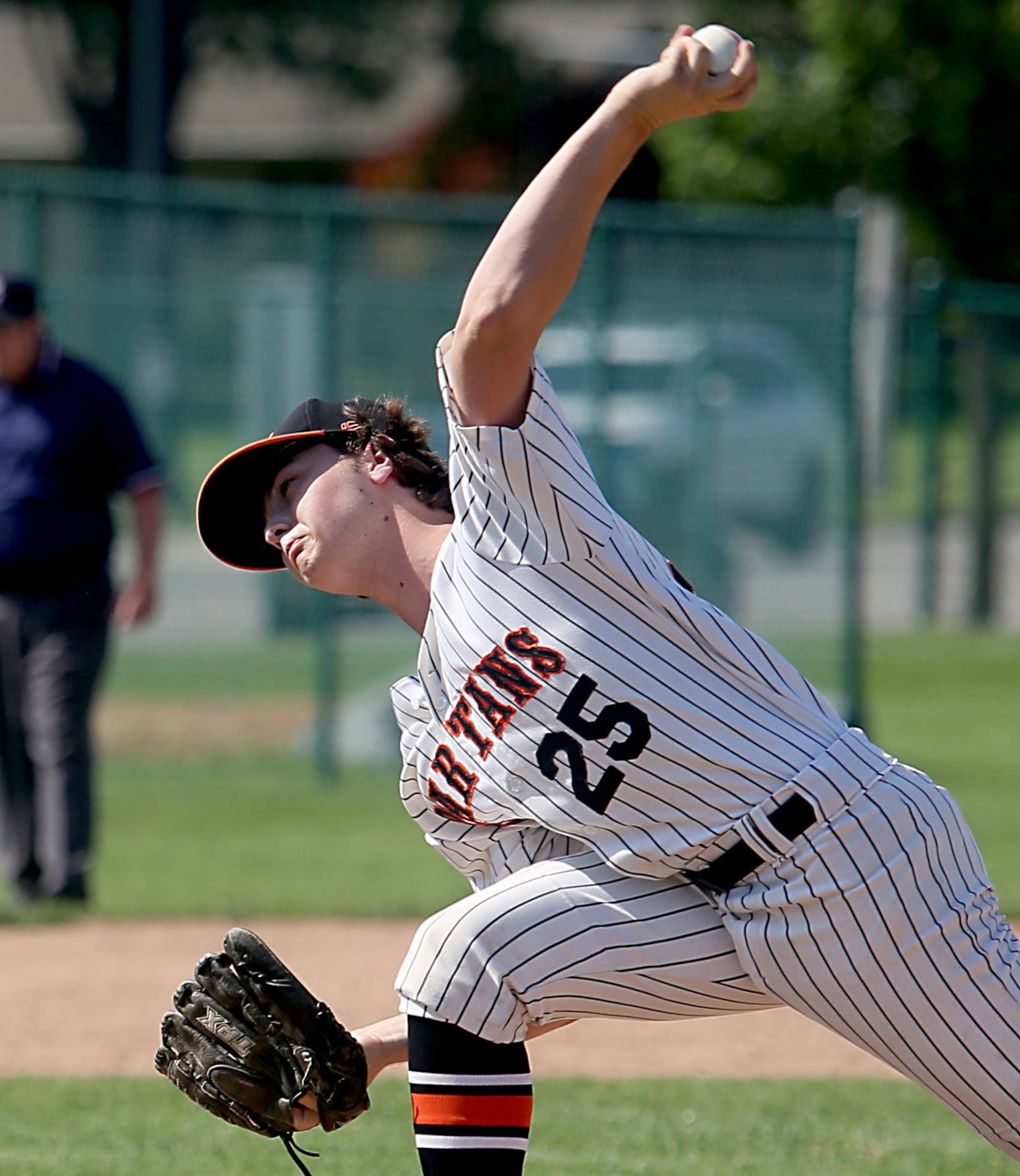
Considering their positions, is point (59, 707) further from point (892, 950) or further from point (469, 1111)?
point (892, 950)

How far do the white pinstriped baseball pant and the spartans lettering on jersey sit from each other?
0.18 metres

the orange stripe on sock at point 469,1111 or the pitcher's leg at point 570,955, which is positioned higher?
the pitcher's leg at point 570,955

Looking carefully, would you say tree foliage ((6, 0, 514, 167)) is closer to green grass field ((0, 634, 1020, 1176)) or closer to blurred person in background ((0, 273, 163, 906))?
green grass field ((0, 634, 1020, 1176))

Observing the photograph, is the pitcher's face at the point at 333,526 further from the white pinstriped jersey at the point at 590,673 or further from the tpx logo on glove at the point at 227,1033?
the tpx logo on glove at the point at 227,1033

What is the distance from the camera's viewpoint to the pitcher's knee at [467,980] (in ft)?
8.74

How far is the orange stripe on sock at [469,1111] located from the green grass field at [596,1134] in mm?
1157

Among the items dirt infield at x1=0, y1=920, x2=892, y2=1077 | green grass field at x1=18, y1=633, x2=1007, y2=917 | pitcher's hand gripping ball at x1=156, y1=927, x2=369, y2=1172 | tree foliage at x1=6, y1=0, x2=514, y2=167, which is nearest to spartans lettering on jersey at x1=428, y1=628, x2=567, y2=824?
pitcher's hand gripping ball at x1=156, y1=927, x2=369, y2=1172

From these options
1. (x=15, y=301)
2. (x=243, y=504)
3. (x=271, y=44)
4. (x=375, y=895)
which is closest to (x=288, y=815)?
(x=375, y=895)

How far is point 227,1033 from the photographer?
9.64 feet

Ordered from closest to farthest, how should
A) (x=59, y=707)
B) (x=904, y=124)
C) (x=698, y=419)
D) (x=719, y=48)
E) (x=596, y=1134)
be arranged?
1. (x=719, y=48)
2. (x=596, y=1134)
3. (x=59, y=707)
4. (x=698, y=419)
5. (x=904, y=124)

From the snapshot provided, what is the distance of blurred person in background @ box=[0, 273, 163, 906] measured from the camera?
21.6 ft

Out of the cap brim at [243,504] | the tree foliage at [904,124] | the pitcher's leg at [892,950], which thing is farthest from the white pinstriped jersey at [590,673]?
the tree foliage at [904,124]

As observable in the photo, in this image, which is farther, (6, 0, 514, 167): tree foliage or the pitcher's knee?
(6, 0, 514, 167): tree foliage

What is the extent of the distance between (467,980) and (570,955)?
0.16m
